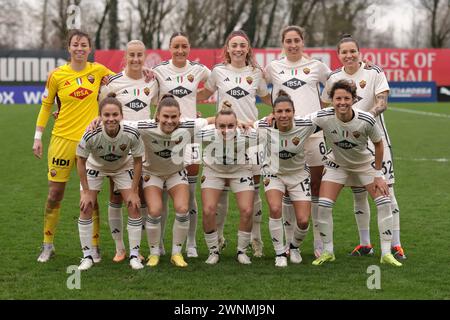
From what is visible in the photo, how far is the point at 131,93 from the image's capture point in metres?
6.38

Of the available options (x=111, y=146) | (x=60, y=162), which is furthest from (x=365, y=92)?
(x=60, y=162)

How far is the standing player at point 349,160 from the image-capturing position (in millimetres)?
6008

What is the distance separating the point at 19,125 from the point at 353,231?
1359 cm

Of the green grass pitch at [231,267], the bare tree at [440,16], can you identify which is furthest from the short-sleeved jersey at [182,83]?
the bare tree at [440,16]

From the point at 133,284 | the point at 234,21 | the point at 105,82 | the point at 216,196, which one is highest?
the point at 234,21

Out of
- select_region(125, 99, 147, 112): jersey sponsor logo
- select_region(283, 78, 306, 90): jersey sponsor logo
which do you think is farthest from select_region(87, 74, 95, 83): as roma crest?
select_region(283, 78, 306, 90): jersey sponsor logo

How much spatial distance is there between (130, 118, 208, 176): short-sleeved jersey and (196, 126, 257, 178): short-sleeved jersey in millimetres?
106

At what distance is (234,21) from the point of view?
47.5 metres

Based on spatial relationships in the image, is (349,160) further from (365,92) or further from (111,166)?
(111,166)

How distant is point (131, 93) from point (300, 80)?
58.6 inches

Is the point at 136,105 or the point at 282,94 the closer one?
the point at 282,94

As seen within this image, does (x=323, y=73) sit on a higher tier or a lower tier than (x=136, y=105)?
higher
